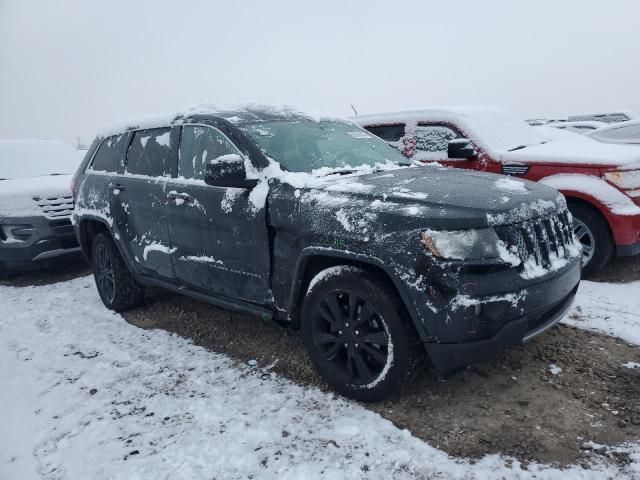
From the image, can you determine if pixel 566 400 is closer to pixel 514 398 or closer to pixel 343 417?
pixel 514 398

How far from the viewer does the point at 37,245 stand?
623 cm

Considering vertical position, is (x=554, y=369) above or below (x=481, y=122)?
below

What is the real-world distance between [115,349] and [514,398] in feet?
10.0

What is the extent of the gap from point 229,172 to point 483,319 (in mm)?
1752

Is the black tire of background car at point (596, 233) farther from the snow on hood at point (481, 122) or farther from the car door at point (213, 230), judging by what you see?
the car door at point (213, 230)

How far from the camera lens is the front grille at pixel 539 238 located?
2643 mm

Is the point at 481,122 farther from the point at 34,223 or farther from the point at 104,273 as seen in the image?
the point at 34,223

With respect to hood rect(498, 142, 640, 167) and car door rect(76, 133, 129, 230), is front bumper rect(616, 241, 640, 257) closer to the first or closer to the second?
hood rect(498, 142, 640, 167)

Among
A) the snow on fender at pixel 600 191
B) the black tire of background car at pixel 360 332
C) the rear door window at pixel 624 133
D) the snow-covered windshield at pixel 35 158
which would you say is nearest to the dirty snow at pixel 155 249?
the black tire of background car at pixel 360 332

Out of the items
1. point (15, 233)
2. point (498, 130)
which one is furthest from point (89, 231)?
point (498, 130)

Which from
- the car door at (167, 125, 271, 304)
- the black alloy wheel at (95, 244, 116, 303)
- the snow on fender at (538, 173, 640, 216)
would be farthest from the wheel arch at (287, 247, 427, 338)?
the snow on fender at (538, 173, 640, 216)

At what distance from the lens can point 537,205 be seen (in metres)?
2.88

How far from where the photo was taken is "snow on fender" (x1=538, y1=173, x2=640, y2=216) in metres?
4.67

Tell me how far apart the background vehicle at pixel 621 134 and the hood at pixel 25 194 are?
8.32 metres
